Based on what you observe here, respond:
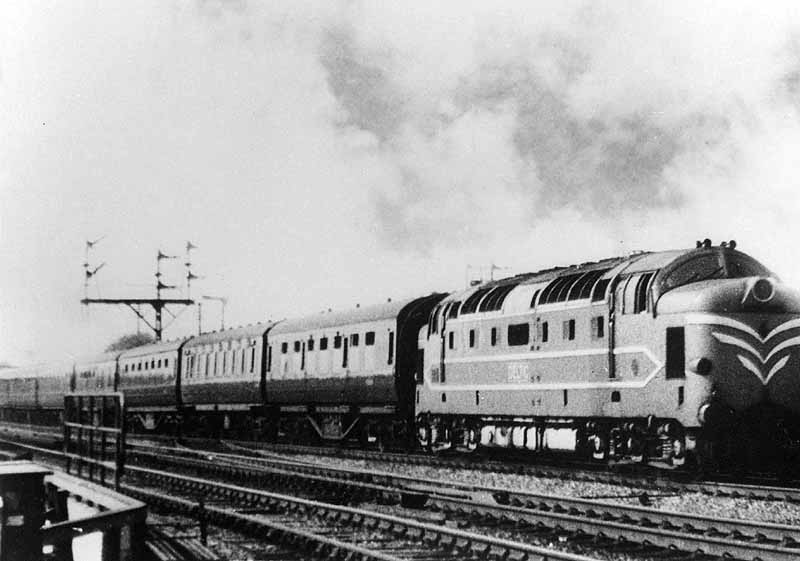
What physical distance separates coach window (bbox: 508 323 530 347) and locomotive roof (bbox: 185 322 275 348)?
15.9m

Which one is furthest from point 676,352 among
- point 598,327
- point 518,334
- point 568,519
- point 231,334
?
point 231,334

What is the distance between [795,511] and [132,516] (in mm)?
8668

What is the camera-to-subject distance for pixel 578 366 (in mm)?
20312

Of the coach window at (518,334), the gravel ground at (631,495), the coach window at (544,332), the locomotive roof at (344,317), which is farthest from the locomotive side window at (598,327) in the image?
the locomotive roof at (344,317)

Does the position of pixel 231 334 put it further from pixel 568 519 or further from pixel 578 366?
pixel 568 519

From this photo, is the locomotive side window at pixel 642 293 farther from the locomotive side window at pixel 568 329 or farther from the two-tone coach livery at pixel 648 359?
the locomotive side window at pixel 568 329

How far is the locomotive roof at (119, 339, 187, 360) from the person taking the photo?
45691mm

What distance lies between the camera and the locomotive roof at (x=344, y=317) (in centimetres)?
2885

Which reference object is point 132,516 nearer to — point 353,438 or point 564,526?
point 564,526

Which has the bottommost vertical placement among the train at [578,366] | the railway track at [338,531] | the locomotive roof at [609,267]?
the railway track at [338,531]

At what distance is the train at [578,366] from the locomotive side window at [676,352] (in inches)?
0.9

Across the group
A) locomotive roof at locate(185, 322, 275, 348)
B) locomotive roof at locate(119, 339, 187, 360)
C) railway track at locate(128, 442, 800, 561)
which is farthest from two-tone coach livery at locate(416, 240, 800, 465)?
locomotive roof at locate(119, 339, 187, 360)

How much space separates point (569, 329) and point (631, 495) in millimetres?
4982

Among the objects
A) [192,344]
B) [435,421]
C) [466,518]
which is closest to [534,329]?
[435,421]
